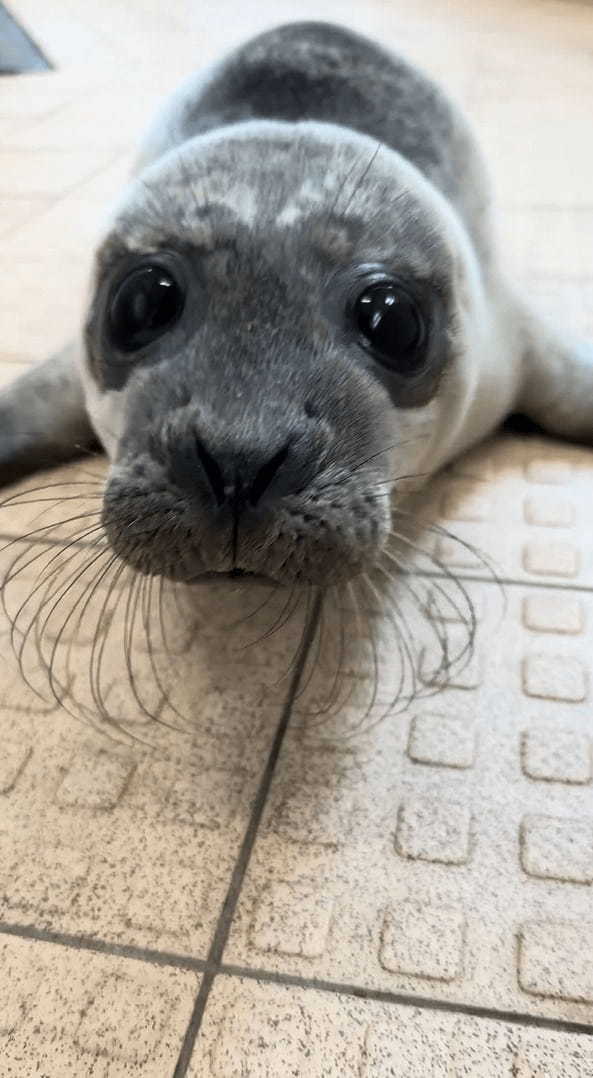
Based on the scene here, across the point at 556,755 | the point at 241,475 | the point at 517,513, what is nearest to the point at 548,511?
the point at 517,513

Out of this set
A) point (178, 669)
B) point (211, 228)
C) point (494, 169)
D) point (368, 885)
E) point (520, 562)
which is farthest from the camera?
point (494, 169)

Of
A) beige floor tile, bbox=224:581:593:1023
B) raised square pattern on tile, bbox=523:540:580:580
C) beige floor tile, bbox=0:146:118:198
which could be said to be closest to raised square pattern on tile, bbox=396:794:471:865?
beige floor tile, bbox=224:581:593:1023

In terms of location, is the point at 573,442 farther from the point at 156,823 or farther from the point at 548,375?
the point at 156,823

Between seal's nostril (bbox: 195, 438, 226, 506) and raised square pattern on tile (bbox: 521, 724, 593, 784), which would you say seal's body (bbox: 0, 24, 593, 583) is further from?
raised square pattern on tile (bbox: 521, 724, 593, 784)

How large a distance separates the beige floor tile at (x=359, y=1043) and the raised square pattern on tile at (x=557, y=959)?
4 centimetres

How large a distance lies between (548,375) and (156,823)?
1007mm

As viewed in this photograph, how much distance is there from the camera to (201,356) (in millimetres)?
1051

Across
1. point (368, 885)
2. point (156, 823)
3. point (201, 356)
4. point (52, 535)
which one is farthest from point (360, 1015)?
point (52, 535)

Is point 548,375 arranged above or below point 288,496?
below

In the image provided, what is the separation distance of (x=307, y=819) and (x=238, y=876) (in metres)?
0.10

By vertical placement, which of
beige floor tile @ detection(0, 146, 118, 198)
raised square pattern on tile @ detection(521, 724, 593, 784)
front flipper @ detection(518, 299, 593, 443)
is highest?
beige floor tile @ detection(0, 146, 118, 198)

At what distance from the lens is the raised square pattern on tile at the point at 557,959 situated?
92 centimetres

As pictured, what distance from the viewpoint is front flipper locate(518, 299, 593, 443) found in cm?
165

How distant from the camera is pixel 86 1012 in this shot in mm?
911
